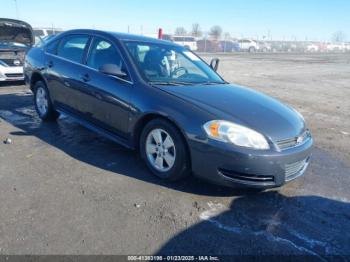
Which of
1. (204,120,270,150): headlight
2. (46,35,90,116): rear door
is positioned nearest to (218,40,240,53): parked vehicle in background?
(46,35,90,116): rear door

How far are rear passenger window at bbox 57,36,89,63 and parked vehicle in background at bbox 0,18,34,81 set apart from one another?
441 centimetres

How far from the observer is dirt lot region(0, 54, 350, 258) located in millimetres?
2732

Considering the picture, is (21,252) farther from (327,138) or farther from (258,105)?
(327,138)

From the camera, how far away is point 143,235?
2836mm

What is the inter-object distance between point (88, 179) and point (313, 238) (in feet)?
7.73

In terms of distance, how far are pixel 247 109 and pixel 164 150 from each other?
1013 millimetres

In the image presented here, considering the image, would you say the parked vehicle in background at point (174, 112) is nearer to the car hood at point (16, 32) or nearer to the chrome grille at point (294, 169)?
the chrome grille at point (294, 169)

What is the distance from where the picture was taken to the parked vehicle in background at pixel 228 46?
47.2m

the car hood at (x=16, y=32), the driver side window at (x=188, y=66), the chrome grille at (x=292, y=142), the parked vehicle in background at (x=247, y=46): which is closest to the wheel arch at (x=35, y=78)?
the driver side window at (x=188, y=66)

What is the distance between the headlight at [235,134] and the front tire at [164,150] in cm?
38

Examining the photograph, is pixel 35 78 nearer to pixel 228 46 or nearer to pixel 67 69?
pixel 67 69

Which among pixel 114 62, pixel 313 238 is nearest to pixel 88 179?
pixel 114 62

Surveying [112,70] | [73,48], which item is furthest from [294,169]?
[73,48]

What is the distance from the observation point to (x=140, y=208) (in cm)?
326
